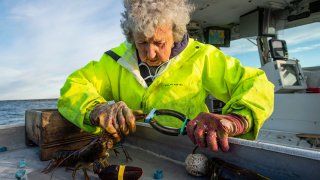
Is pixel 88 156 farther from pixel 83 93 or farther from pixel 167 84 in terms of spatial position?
pixel 167 84

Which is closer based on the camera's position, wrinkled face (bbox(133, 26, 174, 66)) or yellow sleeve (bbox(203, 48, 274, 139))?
yellow sleeve (bbox(203, 48, 274, 139))

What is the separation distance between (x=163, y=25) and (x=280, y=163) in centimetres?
137

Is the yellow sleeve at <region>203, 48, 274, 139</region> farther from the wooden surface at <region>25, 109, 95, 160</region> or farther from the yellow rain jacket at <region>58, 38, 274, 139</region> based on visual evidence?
the wooden surface at <region>25, 109, 95, 160</region>

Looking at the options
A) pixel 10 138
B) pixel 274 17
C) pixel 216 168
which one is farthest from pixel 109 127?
pixel 274 17

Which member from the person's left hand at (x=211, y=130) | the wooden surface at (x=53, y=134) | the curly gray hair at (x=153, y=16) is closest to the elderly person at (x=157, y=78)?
the curly gray hair at (x=153, y=16)

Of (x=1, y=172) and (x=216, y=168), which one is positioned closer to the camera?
(x=216, y=168)

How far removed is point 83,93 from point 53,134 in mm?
452

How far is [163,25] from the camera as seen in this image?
2219mm

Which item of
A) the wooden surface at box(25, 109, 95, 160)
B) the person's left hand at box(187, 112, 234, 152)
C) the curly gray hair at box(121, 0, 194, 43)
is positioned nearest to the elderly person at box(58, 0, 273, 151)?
the curly gray hair at box(121, 0, 194, 43)

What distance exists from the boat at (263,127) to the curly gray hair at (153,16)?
798 millimetres

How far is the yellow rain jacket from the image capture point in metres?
2.14

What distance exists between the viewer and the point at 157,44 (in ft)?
7.39

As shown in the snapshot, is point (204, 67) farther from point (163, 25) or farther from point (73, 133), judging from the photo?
point (73, 133)

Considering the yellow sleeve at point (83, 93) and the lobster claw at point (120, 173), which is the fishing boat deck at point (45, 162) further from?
the yellow sleeve at point (83, 93)
